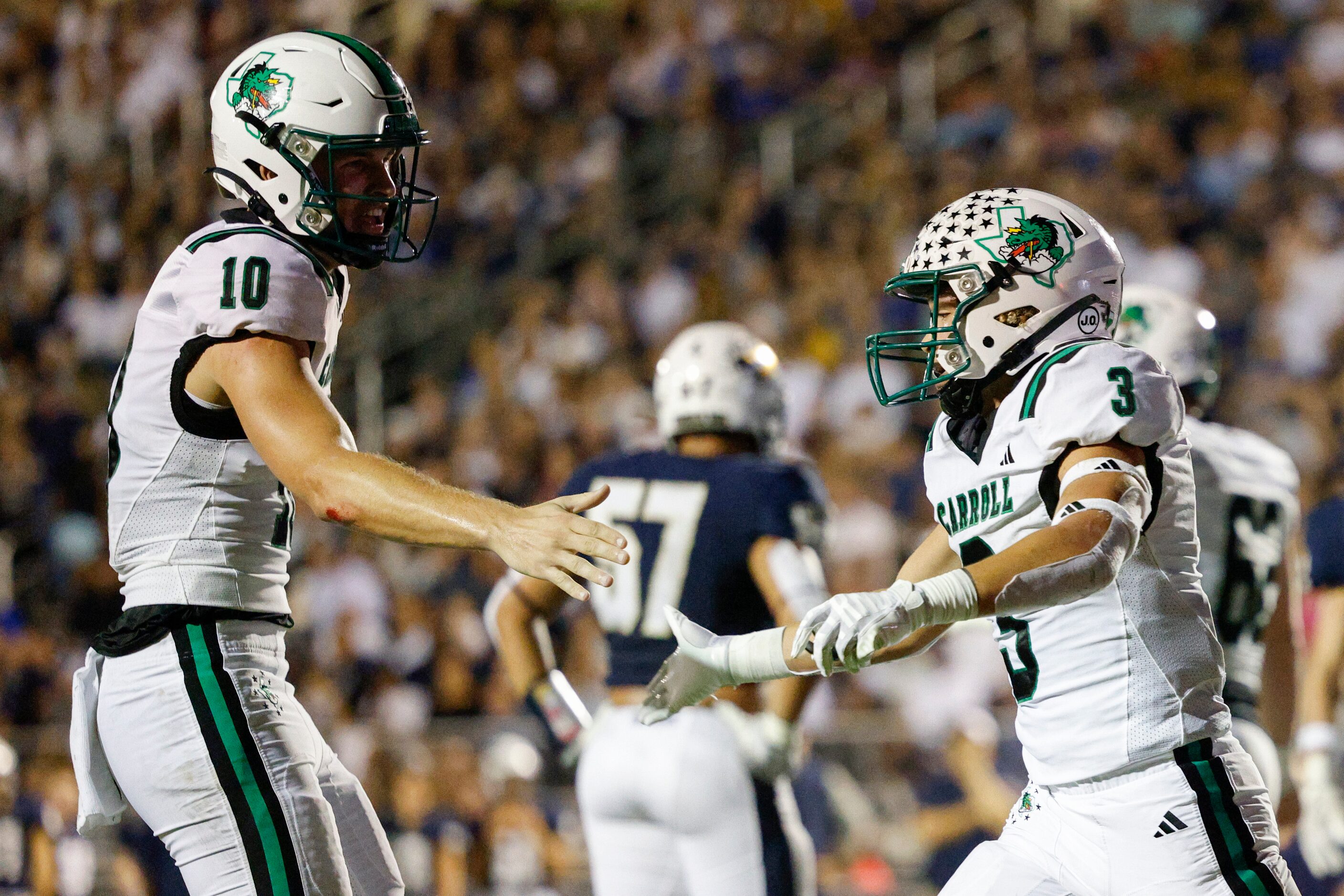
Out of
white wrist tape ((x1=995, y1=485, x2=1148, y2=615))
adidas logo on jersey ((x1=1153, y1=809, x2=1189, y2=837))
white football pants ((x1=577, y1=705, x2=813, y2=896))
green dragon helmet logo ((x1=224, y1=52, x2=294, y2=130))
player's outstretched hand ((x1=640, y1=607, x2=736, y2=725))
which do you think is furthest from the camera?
white football pants ((x1=577, y1=705, x2=813, y2=896))

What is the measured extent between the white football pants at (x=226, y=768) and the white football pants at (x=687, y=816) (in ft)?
4.81

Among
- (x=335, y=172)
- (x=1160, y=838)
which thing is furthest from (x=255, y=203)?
(x=1160, y=838)

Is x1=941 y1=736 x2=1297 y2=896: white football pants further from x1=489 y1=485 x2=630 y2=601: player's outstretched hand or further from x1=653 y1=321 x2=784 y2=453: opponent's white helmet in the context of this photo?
x1=653 y1=321 x2=784 y2=453: opponent's white helmet

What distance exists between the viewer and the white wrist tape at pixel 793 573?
15.1 ft

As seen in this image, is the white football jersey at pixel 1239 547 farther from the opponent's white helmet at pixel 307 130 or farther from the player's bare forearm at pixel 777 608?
the opponent's white helmet at pixel 307 130

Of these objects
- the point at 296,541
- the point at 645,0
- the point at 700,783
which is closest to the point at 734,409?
the point at 700,783

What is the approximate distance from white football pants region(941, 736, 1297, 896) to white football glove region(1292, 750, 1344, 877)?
203 cm

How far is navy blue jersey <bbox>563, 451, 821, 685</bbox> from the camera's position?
4707 mm

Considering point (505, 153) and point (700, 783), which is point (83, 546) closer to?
point (505, 153)

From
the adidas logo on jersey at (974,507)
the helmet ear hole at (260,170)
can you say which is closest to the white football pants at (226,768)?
the helmet ear hole at (260,170)

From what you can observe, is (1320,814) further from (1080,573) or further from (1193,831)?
(1080,573)

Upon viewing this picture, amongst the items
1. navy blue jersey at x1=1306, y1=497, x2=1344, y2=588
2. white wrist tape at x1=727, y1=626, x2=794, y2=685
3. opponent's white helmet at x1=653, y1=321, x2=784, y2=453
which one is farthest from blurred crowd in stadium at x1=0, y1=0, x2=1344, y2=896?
white wrist tape at x1=727, y1=626, x2=794, y2=685

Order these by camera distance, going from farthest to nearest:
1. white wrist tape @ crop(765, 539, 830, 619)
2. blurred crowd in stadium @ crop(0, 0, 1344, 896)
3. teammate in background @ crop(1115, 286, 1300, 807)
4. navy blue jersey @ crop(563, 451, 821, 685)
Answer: blurred crowd in stadium @ crop(0, 0, 1344, 896) → navy blue jersey @ crop(563, 451, 821, 685) → white wrist tape @ crop(765, 539, 830, 619) → teammate in background @ crop(1115, 286, 1300, 807)

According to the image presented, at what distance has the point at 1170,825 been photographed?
116 inches
